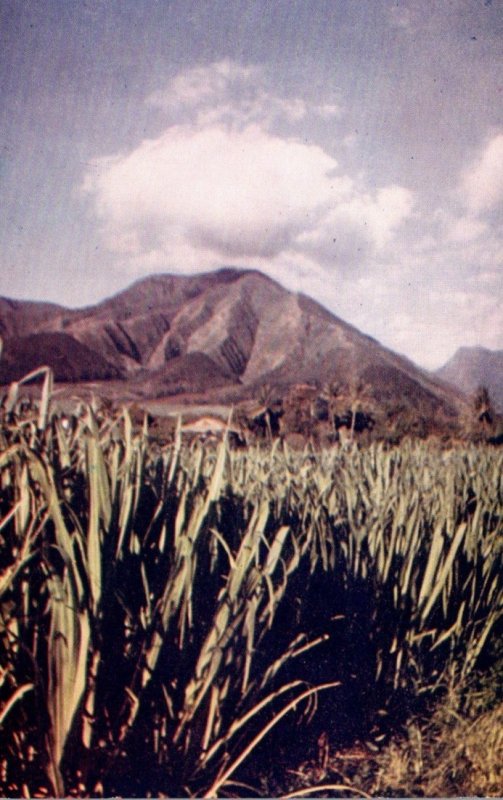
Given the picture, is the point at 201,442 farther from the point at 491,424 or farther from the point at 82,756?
→ the point at 491,424

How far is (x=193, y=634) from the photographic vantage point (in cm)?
103

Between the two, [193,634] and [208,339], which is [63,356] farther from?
[193,634]

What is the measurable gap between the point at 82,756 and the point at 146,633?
242mm

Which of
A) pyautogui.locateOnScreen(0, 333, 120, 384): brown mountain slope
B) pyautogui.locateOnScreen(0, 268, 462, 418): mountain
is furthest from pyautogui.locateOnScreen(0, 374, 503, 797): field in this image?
pyautogui.locateOnScreen(0, 268, 462, 418): mountain

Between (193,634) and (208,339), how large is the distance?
9059cm

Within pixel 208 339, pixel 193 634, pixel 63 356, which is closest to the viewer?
pixel 193 634

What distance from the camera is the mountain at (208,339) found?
224 feet

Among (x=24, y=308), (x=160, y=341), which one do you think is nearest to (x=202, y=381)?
(x=160, y=341)

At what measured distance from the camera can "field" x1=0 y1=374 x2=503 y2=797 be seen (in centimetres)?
88

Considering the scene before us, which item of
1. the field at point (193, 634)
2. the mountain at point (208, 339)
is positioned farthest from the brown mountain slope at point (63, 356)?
the field at point (193, 634)

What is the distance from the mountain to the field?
185ft

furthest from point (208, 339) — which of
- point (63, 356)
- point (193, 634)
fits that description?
point (193, 634)

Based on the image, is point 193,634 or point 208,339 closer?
point 193,634

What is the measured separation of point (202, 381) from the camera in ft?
271
